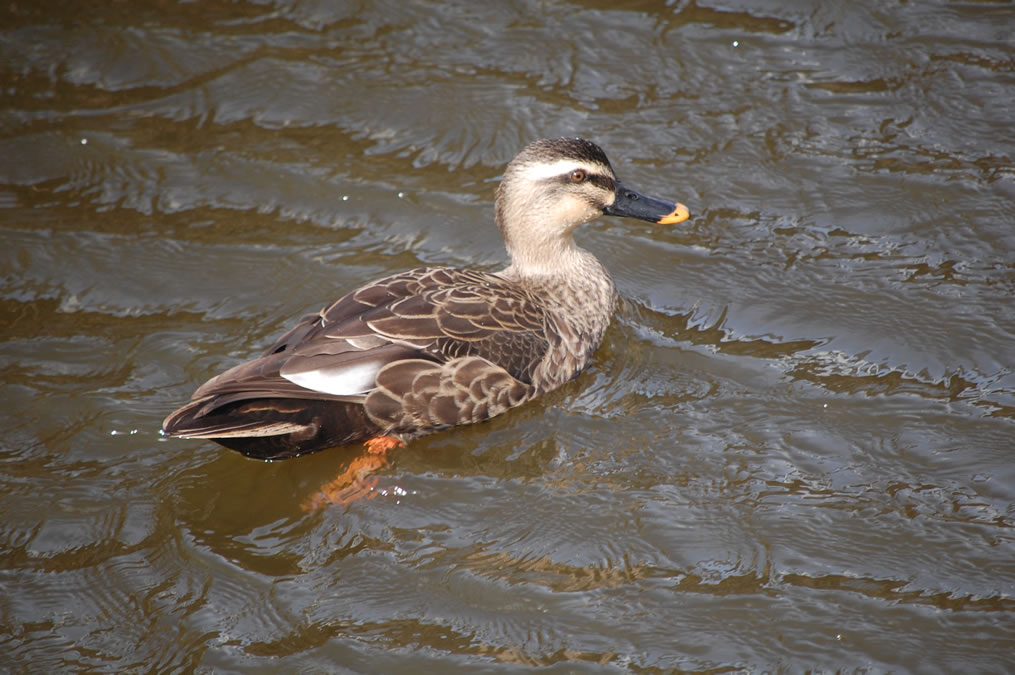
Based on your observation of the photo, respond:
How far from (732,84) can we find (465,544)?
15.2 ft

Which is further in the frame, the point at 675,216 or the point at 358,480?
the point at 675,216

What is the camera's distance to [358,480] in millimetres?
5406

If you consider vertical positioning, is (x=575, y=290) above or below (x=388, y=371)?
above

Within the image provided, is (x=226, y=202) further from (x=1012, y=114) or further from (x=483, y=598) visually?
(x=1012, y=114)

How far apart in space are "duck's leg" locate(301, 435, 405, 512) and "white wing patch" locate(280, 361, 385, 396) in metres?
0.37

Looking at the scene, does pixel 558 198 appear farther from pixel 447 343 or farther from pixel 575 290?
pixel 447 343

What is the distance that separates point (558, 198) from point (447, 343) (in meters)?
1.31

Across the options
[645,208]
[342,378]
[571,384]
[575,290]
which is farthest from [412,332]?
[645,208]

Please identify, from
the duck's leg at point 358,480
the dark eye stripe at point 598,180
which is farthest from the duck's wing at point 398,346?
the dark eye stripe at point 598,180

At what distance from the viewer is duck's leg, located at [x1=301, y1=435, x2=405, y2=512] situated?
5.29 meters

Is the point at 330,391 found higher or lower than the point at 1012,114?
lower

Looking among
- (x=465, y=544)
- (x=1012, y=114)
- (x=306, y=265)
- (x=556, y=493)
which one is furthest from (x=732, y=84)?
(x=465, y=544)

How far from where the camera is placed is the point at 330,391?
17.4 ft

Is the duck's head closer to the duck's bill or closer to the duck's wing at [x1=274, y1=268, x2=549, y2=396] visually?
the duck's bill
